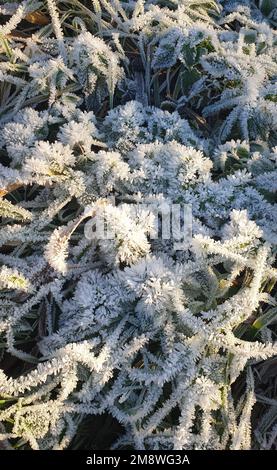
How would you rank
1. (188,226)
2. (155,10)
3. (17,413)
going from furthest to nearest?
(155,10) < (188,226) < (17,413)

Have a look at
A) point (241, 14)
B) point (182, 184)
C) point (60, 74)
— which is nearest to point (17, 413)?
point (182, 184)

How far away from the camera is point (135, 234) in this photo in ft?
3.61

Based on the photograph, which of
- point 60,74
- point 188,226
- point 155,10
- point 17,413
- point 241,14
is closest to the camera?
point 17,413

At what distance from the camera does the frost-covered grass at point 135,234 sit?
1.06m

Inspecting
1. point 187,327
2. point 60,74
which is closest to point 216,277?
point 187,327

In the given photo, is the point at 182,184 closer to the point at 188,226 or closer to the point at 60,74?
the point at 188,226

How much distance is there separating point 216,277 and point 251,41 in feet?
2.41

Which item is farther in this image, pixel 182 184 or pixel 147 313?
pixel 182 184

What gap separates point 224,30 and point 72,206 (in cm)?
72

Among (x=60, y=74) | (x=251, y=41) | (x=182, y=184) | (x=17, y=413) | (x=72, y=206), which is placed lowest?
(x=17, y=413)

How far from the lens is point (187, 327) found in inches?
42.6

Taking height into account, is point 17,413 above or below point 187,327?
below

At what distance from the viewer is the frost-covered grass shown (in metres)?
1.06

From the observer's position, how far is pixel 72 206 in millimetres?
1243
